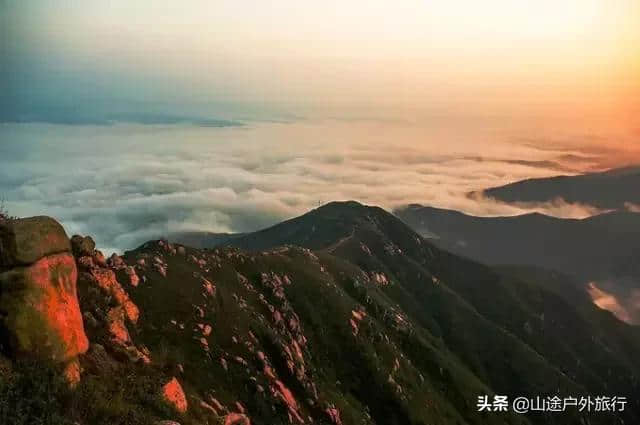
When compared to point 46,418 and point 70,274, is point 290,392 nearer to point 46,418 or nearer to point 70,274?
point 70,274

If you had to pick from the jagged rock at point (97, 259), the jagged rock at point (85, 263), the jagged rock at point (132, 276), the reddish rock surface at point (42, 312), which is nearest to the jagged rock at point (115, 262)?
the jagged rock at point (132, 276)

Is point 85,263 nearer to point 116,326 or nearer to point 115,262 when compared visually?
point 116,326

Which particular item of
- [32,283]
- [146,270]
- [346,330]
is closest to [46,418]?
[32,283]

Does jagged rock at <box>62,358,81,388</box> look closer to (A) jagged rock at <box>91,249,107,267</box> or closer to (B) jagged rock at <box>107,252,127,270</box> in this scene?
(A) jagged rock at <box>91,249,107,267</box>

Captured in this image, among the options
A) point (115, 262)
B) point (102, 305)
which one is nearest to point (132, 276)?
point (115, 262)

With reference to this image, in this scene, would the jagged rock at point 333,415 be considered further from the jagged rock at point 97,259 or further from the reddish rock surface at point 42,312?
the reddish rock surface at point 42,312
